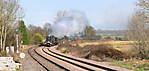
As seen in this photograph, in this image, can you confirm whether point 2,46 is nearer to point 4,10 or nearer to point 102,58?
point 4,10

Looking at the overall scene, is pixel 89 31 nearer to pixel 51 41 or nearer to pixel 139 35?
pixel 51 41

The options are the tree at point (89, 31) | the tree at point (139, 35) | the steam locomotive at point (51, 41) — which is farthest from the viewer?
the tree at point (89, 31)

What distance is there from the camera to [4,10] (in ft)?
Result: 139

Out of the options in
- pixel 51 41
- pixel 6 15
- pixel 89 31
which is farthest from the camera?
pixel 89 31

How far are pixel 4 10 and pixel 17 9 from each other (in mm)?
2874

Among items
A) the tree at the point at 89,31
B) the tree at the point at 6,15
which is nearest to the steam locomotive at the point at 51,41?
the tree at the point at 6,15

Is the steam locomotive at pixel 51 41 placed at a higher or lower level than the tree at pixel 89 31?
lower

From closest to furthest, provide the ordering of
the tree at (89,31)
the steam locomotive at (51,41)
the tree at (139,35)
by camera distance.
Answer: the tree at (139,35) → the steam locomotive at (51,41) → the tree at (89,31)

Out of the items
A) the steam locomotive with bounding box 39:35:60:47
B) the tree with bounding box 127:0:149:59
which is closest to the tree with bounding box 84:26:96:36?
the steam locomotive with bounding box 39:35:60:47

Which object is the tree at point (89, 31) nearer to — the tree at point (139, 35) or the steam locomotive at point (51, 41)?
the steam locomotive at point (51, 41)

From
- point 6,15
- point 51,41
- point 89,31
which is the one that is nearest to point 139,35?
point 6,15

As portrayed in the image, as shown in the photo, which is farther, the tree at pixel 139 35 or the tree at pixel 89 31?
the tree at pixel 89 31

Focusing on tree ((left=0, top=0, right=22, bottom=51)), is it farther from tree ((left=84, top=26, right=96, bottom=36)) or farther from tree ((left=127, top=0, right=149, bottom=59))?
tree ((left=84, top=26, right=96, bottom=36))

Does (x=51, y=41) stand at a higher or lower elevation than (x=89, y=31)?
lower
